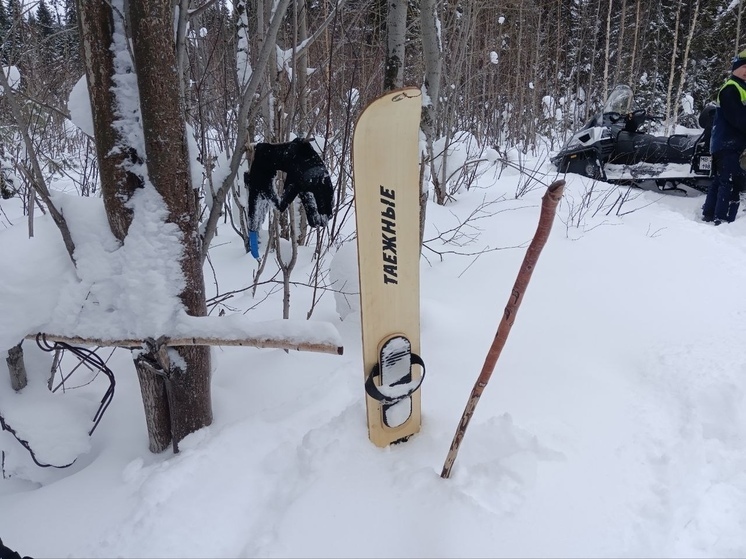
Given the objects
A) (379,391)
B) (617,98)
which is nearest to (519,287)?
(379,391)

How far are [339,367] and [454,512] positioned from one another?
34.8 inches

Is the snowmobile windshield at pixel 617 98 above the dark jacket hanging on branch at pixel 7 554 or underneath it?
above

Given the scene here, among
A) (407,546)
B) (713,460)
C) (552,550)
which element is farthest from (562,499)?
(713,460)

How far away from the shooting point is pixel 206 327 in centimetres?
133

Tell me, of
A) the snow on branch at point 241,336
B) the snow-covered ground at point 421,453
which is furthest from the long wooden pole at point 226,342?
the snow-covered ground at point 421,453

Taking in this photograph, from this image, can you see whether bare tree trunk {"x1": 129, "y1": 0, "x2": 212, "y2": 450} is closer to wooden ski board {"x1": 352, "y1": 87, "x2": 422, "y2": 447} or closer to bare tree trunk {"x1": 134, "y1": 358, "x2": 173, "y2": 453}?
bare tree trunk {"x1": 134, "y1": 358, "x2": 173, "y2": 453}

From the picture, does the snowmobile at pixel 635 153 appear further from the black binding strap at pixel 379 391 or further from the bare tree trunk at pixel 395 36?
the black binding strap at pixel 379 391

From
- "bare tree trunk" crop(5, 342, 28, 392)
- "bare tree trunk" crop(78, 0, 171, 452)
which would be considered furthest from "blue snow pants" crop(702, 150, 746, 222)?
"bare tree trunk" crop(5, 342, 28, 392)

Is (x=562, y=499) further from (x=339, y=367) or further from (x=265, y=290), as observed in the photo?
(x=265, y=290)

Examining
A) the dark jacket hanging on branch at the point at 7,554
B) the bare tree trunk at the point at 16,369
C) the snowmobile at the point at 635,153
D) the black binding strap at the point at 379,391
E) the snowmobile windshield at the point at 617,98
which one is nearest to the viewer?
the dark jacket hanging on branch at the point at 7,554

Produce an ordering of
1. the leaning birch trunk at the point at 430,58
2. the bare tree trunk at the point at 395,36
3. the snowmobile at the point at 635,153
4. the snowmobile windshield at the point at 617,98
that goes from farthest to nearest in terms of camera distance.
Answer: the snowmobile windshield at the point at 617,98
the snowmobile at the point at 635,153
the leaning birch trunk at the point at 430,58
the bare tree trunk at the point at 395,36

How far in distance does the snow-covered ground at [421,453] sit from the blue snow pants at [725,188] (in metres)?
2.77

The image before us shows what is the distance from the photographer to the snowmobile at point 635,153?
207 inches

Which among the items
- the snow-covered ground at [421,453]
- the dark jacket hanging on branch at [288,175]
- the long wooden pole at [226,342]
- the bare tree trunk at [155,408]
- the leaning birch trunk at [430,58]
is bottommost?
the snow-covered ground at [421,453]
